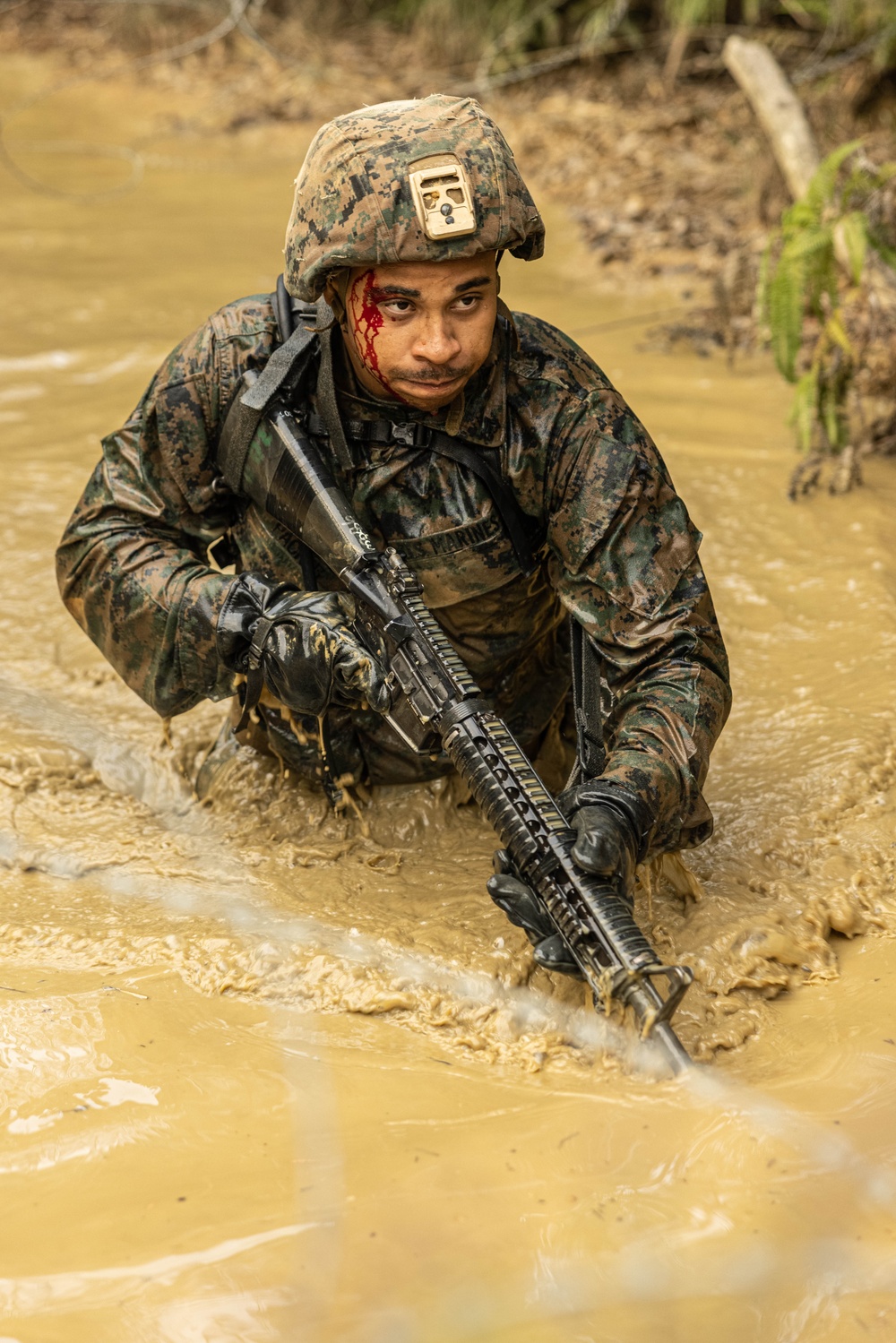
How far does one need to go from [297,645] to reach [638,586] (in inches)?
28.0

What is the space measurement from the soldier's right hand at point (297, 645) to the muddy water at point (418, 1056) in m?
0.50

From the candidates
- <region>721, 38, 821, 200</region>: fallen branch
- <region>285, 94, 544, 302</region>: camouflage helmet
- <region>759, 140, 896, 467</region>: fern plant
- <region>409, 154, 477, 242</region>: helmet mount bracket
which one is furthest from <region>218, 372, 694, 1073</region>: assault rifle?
<region>721, 38, 821, 200</region>: fallen branch

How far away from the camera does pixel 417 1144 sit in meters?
2.20

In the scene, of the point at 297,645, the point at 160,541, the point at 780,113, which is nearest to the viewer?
the point at 297,645

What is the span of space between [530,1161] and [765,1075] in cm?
50

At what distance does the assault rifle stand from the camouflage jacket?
0.12 metres

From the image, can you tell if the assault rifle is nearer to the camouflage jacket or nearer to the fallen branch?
the camouflage jacket

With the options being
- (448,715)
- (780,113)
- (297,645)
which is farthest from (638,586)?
(780,113)

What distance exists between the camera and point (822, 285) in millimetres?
5031

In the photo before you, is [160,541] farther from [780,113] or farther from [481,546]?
[780,113]

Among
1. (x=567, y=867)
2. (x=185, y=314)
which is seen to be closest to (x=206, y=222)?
(x=185, y=314)

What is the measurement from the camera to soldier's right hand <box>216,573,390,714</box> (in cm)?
270

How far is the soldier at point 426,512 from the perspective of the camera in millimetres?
2510

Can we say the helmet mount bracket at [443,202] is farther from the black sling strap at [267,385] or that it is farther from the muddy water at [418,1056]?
the muddy water at [418,1056]
